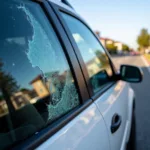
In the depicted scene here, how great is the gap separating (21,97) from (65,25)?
638 mm

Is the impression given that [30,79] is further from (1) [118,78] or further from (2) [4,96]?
(1) [118,78]

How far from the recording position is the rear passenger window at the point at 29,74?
1.32 metres

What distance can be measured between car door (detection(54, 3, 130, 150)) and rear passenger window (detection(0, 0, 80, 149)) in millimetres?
222

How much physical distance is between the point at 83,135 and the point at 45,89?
0.36 metres

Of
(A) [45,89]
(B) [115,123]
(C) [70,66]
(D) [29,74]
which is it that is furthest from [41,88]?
(B) [115,123]

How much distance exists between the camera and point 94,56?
2.63m

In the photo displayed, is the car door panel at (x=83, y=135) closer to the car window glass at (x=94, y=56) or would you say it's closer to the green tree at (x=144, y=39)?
the car window glass at (x=94, y=56)

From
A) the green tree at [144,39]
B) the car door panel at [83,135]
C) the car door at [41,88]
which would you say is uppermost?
the car door at [41,88]

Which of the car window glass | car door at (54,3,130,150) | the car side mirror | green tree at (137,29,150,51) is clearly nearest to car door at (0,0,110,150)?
car door at (54,3,130,150)

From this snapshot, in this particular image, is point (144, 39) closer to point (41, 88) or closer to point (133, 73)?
point (133, 73)

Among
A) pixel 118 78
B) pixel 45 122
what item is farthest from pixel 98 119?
pixel 118 78

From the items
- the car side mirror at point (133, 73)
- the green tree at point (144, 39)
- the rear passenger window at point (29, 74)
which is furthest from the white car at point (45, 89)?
the green tree at point (144, 39)

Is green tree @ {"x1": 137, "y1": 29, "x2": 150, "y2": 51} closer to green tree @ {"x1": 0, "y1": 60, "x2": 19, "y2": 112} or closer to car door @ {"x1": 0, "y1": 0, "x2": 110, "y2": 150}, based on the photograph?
car door @ {"x1": 0, "y1": 0, "x2": 110, "y2": 150}

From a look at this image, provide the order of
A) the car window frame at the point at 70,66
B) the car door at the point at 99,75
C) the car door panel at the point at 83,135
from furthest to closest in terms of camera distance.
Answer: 1. the car door at the point at 99,75
2. the car window frame at the point at 70,66
3. the car door panel at the point at 83,135
